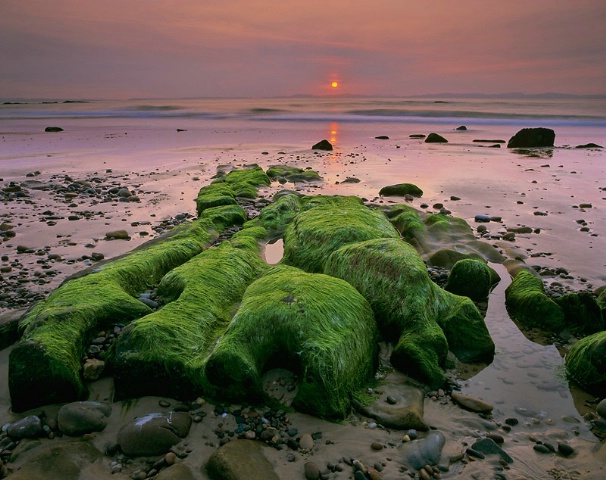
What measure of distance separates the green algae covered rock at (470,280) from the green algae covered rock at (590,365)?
2.01 meters

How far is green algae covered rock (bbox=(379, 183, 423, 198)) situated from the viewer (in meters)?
14.6

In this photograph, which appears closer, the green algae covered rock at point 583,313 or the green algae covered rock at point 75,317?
the green algae covered rock at point 75,317

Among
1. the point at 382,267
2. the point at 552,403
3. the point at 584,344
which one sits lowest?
the point at 552,403

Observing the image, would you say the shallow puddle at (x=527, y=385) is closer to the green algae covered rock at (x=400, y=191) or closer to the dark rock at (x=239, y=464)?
the dark rock at (x=239, y=464)

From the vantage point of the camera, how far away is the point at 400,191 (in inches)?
577

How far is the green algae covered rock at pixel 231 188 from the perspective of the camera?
484 inches

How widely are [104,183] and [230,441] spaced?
13.9m

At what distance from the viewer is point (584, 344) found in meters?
5.44

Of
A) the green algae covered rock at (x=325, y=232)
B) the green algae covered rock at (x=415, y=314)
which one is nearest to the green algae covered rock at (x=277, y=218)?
the green algae covered rock at (x=325, y=232)

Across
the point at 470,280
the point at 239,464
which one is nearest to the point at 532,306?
the point at 470,280

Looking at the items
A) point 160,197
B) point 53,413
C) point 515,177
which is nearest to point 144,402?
point 53,413

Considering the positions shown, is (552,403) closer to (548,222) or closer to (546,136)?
(548,222)

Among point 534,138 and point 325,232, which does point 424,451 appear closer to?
A: point 325,232

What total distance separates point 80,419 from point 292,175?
14.2 metres
